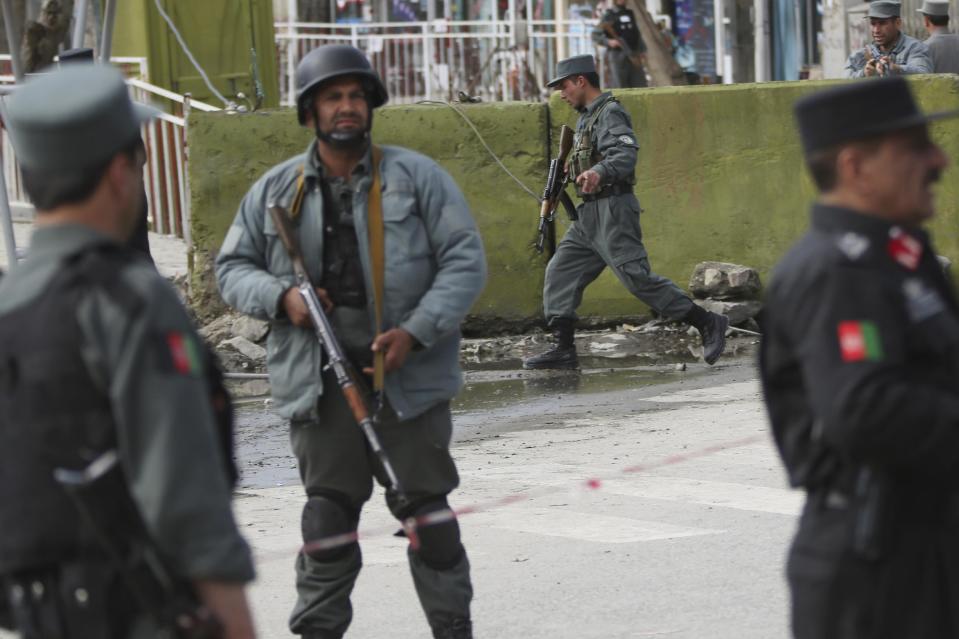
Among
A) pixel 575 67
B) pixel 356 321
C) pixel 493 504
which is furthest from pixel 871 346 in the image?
pixel 575 67

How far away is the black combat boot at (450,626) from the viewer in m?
5.40

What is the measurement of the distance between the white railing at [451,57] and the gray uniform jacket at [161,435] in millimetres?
21612

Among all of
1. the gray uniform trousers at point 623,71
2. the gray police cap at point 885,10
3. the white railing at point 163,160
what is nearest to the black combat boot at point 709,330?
the gray police cap at point 885,10

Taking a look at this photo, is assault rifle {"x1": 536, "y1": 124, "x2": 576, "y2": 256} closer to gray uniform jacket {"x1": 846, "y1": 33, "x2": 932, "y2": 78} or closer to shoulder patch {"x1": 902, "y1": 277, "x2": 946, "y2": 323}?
gray uniform jacket {"x1": 846, "y1": 33, "x2": 932, "y2": 78}

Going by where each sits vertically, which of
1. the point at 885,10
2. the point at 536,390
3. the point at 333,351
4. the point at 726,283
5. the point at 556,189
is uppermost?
the point at 885,10

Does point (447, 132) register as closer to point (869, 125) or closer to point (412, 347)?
point (412, 347)

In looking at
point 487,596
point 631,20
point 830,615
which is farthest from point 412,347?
point 631,20

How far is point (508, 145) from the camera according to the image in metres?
13.1

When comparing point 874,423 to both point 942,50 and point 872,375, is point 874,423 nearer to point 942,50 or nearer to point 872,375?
point 872,375

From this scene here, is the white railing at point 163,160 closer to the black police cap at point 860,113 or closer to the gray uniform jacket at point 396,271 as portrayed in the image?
the gray uniform jacket at point 396,271

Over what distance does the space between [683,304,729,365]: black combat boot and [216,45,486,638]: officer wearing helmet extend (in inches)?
246

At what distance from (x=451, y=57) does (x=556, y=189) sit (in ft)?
44.2

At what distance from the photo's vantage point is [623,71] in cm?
2270

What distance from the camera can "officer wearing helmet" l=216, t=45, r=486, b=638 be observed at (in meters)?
5.38
